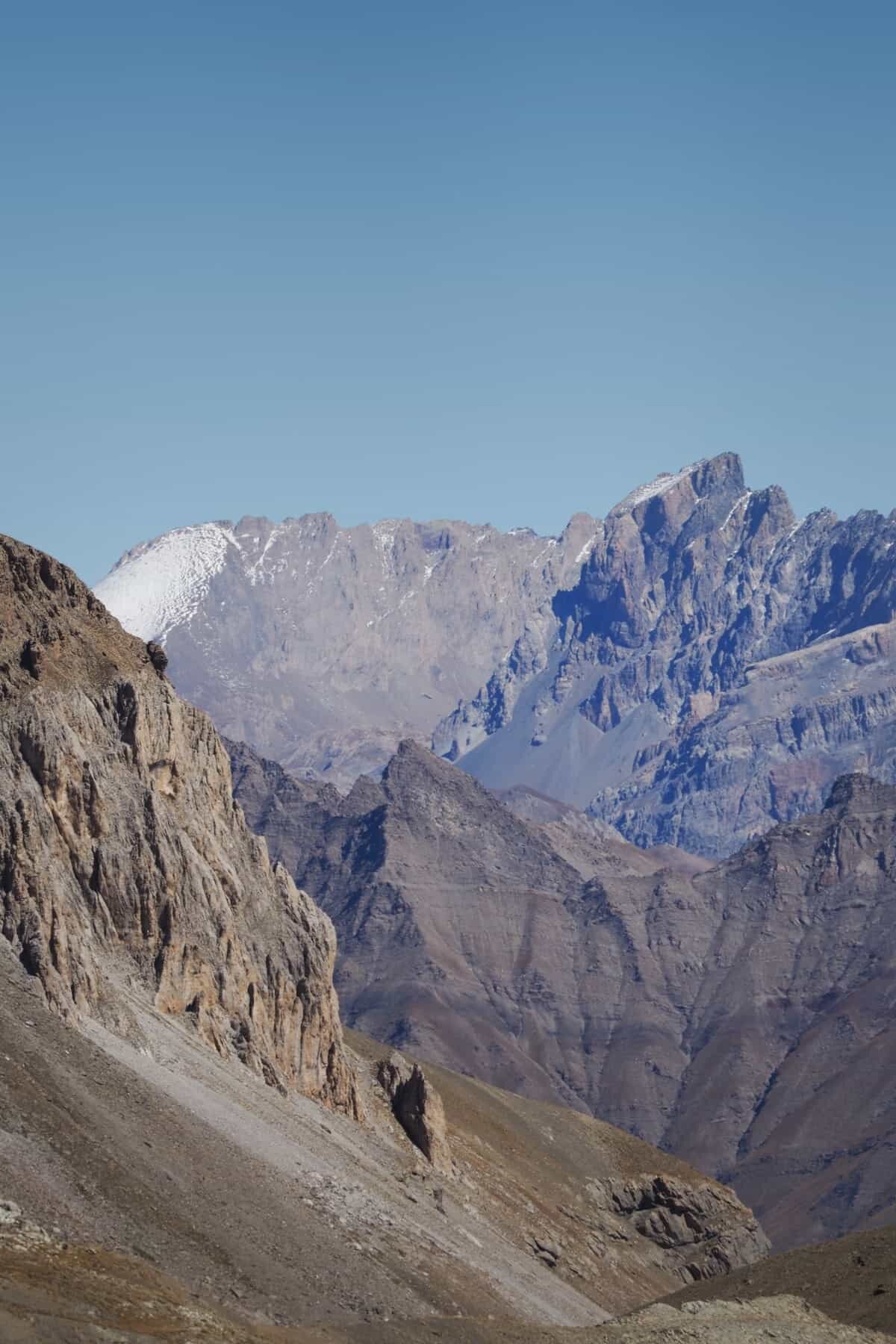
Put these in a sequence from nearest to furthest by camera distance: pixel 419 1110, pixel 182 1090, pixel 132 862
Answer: pixel 182 1090, pixel 132 862, pixel 419 1110

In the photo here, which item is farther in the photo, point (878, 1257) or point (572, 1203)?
point (572, 1203)

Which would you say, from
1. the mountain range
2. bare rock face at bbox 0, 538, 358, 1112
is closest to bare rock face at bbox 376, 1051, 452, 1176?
the mountain range

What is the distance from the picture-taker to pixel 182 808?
171500mm

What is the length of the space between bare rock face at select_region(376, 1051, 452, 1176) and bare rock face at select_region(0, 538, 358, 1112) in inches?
270

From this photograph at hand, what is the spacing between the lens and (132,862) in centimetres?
15762

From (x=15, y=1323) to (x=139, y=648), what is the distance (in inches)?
4045

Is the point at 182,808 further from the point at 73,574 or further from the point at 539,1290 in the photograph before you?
the point at 539,1290

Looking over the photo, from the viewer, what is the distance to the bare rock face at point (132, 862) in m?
144

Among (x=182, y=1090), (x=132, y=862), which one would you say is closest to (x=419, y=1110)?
(x=132, y=862)

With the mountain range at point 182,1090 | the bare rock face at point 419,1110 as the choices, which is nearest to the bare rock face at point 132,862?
the mountain range at point 182,1090

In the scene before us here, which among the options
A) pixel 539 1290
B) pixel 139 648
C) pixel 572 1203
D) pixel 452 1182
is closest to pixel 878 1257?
pixel 539 1290

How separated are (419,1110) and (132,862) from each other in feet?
119

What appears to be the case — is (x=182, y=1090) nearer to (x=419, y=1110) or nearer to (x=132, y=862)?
(x=132, y=862)

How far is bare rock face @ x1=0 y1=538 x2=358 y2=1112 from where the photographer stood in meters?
144
